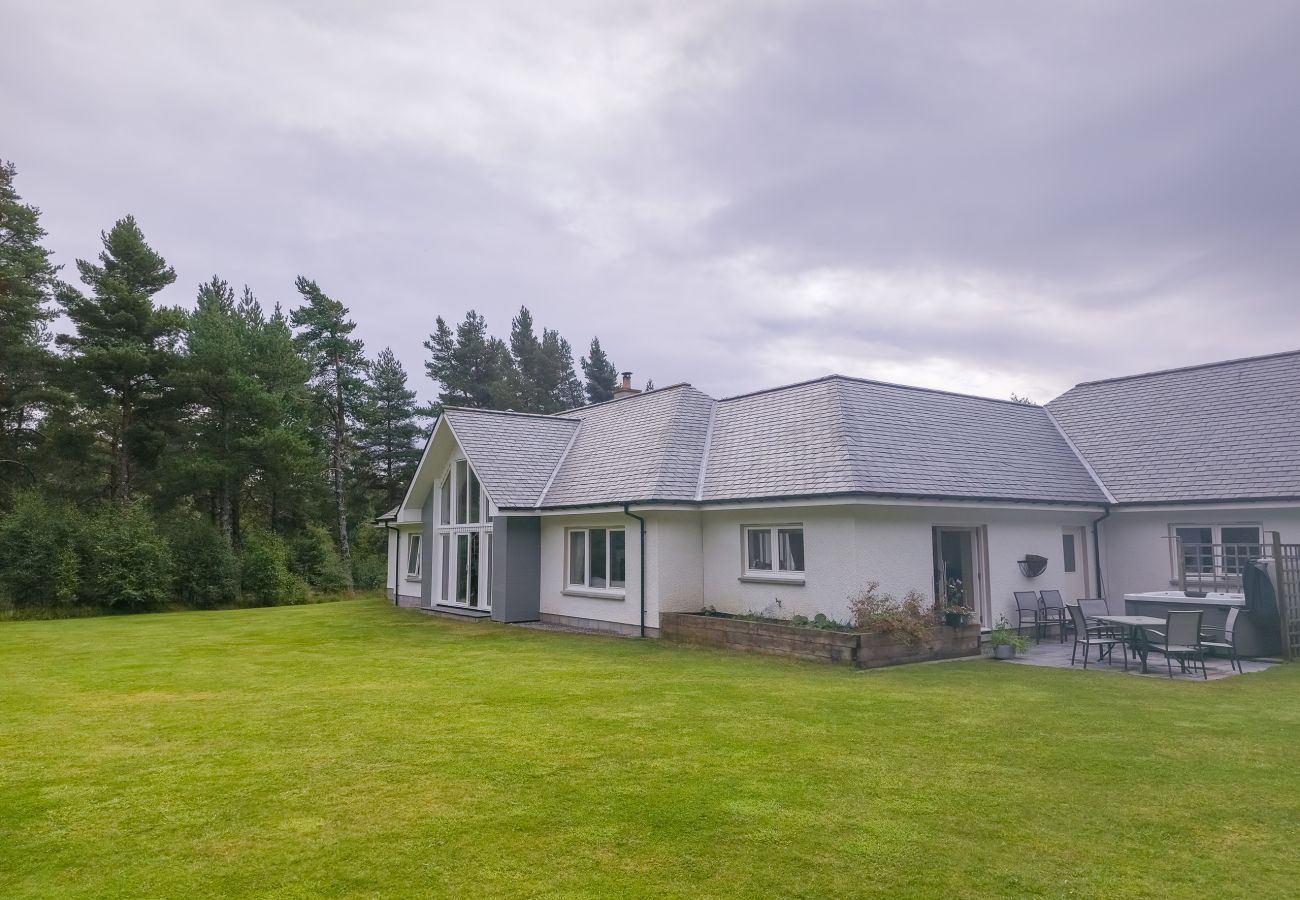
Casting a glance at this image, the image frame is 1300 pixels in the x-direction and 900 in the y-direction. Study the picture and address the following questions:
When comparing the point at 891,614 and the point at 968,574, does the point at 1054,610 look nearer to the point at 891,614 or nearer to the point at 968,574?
the point at 968,574

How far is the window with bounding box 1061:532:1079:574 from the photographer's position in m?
16.9

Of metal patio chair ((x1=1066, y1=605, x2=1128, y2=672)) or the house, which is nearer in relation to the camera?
metal patio chair ((x1=1066, y1=605, x2=1128, y2=672))

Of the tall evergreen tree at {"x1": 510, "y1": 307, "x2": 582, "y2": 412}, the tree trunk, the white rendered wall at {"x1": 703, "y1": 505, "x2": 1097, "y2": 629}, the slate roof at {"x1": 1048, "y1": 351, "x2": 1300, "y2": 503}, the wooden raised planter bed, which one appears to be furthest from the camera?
the tall evergreen tree at {"x1": 510, "y1": 307, "x2": 582, "y2": 412}

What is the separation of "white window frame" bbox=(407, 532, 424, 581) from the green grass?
13.9 metres

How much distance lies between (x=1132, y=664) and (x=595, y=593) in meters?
10.3

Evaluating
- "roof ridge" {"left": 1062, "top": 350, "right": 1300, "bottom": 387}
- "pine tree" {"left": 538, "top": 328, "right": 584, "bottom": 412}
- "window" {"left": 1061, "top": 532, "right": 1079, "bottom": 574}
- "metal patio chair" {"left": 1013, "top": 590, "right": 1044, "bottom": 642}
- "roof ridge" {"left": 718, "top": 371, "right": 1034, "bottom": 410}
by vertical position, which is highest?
"pine tree" {"left": 538, "top": 328, "right": 584, "bottom": 412}

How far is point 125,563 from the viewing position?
81.9ft

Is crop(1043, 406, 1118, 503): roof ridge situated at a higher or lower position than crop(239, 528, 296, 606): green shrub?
higher

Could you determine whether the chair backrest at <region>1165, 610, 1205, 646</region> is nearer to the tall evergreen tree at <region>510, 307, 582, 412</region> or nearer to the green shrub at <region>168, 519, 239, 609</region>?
the green shrub at <region>168, 519, 239, 609</region>

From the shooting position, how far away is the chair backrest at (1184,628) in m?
11.1

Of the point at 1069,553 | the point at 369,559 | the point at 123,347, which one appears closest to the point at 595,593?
the point at 1069,553

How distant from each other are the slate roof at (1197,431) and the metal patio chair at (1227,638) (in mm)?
3490

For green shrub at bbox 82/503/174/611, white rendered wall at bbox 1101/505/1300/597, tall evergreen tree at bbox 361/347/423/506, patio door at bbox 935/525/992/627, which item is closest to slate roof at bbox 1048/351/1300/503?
white rendered wall at bbox 1101/505/1300/597

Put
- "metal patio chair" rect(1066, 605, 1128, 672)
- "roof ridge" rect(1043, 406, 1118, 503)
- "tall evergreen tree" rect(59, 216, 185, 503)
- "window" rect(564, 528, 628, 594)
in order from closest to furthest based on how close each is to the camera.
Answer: "metal patio chair" rect(1066, 605, 1128, 672), "window" rect(564, 528, 628, 594), "roof ridge" rect(1043, 406, 1118, 503), "tall evergreen tree" rect(59, 216, 185, 503)
